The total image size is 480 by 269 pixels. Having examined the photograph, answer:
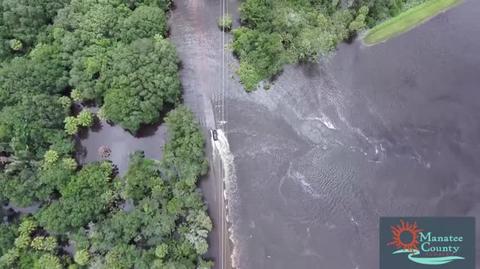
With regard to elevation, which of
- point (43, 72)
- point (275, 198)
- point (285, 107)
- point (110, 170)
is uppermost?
point (43, 72)

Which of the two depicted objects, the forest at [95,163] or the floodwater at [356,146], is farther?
the floodwater at [356,146]

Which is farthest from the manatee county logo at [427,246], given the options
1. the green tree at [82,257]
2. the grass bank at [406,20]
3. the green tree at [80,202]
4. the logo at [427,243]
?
the green tree at [82,257]

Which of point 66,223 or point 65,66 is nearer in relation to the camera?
point 66,223

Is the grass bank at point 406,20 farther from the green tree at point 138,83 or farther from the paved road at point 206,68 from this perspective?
the green tree at point 138,83

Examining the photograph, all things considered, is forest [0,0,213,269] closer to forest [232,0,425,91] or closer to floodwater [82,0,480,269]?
floodwater [82,0,480,269]

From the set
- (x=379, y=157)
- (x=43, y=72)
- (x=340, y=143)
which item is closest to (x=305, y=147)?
(x=340, y=143)

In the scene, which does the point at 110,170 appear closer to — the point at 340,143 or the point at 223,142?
the point at 223,142
